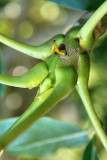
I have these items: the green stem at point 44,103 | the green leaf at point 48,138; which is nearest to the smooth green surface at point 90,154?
the green leaf at point 48,138

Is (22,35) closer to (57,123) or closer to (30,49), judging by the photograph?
(57,123)

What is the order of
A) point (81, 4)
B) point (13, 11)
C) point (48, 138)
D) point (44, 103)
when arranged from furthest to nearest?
point (13, 11), point (48, 138), point (81, 4), point (44, 103)

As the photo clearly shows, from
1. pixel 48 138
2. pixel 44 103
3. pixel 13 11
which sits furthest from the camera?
pixel 13 11

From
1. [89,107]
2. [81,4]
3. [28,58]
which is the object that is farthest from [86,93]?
[28,58]

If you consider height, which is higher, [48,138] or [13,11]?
[13,11]

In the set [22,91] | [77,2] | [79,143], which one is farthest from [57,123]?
[22,91]

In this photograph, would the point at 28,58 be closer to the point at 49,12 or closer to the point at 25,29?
the point at 25,29

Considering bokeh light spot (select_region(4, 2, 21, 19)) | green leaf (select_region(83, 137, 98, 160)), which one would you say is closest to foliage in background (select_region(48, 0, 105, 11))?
green leaf (select_region(83, 137, 98, 160))
